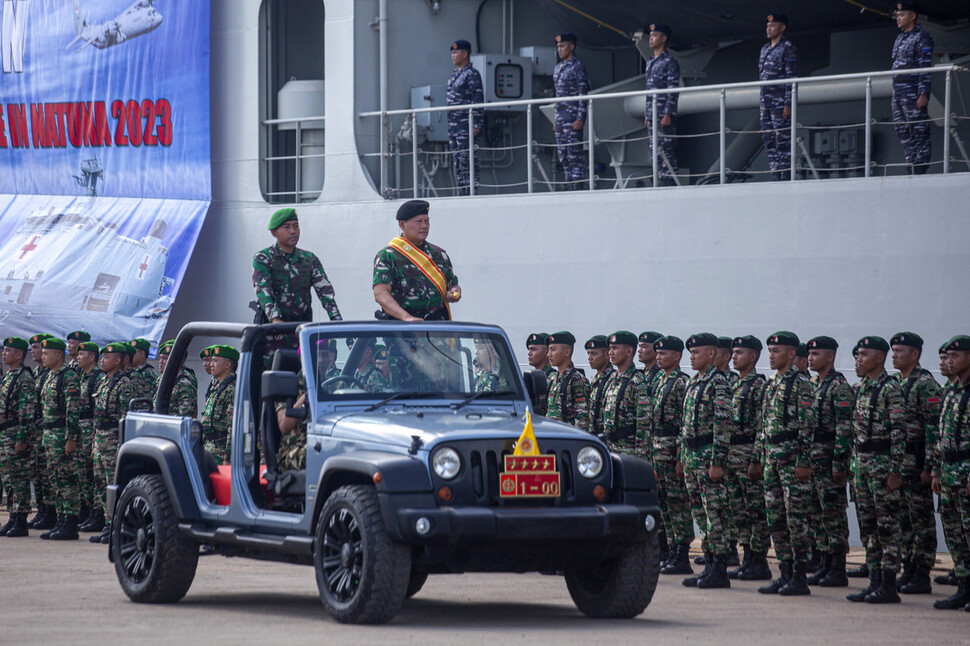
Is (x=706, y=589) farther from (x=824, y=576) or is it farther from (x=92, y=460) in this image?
(x=92, y=460)

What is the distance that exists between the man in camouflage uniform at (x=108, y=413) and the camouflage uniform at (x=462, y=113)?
373 cm

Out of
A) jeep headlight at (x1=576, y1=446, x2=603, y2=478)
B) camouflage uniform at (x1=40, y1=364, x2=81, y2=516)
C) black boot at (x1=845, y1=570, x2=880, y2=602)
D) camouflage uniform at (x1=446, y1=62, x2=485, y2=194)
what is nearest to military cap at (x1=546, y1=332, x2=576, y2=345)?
black boot at (x1=845, y1=570, x2=880, y2=602)

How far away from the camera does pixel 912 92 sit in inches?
468

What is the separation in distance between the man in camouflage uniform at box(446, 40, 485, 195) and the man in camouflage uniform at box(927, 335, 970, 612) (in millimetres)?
6878

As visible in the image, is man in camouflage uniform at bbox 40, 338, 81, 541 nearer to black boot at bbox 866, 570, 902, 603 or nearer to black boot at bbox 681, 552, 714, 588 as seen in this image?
black boot at bbox 681, 552, 714, 588

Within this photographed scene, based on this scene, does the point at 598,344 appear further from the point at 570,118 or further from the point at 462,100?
the point at 462,100

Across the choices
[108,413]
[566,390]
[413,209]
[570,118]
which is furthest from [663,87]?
[108,413]

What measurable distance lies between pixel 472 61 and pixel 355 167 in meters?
1.57

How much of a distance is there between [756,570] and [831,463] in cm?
93

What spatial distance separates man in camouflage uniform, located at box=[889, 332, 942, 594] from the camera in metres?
8.66

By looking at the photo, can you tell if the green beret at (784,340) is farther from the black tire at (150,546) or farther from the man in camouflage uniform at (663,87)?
the man in camouflage uniform at (663,87)

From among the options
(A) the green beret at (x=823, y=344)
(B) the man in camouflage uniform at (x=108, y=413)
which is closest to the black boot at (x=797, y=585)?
Answer: (A) the green beret at (x=823, y=344)

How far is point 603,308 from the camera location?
12.9m

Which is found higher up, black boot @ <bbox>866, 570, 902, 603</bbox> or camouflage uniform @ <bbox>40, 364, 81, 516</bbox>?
camouflage uniform @ <bbox>40, 364, 81, 516</bbox>
